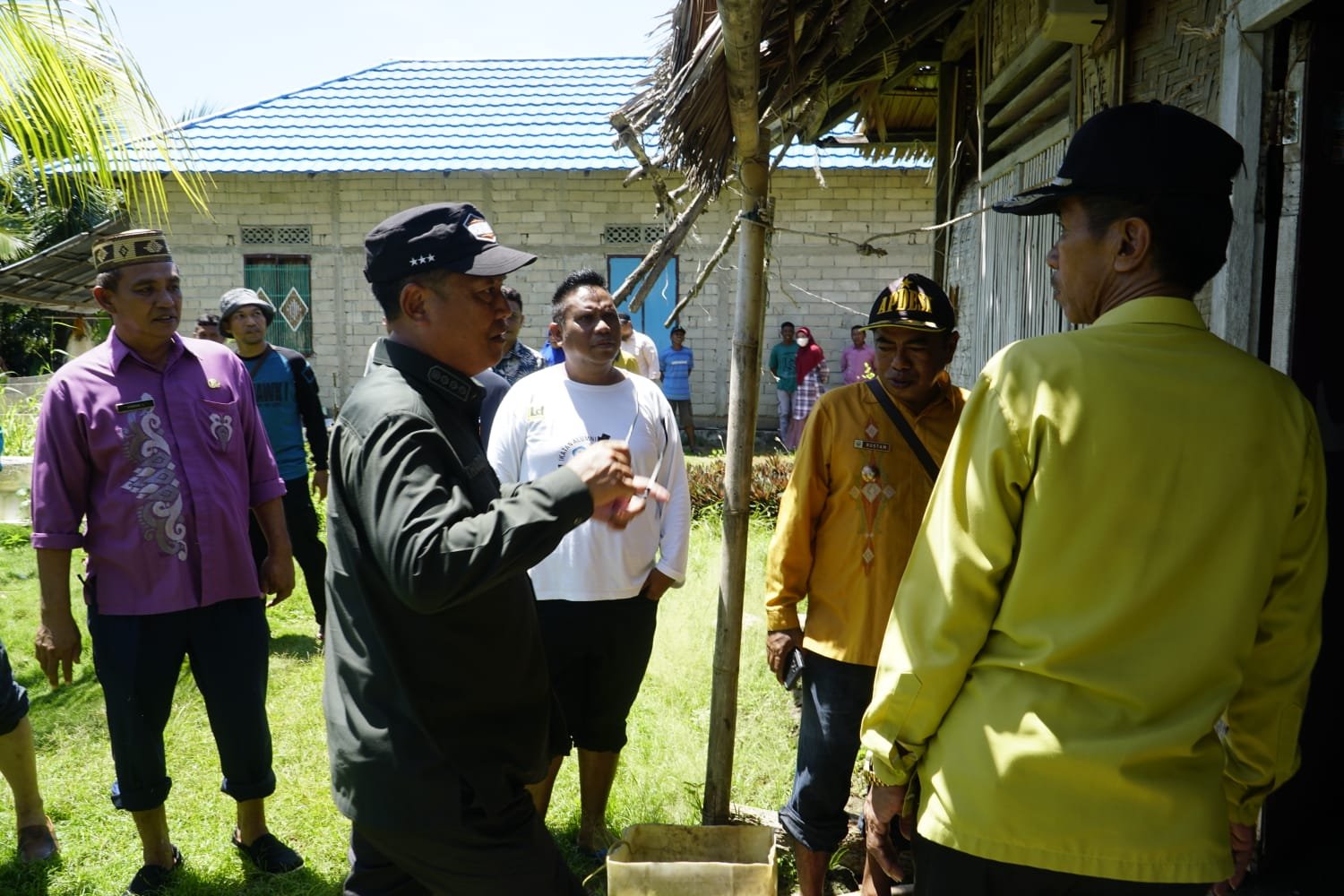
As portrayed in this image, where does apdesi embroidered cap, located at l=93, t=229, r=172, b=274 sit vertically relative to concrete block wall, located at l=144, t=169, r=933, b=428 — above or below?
below

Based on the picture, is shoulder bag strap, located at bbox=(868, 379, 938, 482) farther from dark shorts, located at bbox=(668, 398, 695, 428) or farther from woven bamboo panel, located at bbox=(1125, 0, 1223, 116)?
dark shorts, located at bbox=(668, 398, 695, 428)

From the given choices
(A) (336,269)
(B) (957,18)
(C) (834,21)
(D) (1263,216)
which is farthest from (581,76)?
(D) (1263,216)

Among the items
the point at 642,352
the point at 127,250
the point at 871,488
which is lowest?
the point at 871,488

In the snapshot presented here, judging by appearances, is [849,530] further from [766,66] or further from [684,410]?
[684,410]

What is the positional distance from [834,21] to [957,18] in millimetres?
2409

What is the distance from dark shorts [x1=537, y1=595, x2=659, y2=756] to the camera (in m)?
3.77

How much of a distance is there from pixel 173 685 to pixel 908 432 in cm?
263

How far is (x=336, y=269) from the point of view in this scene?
1631 cm

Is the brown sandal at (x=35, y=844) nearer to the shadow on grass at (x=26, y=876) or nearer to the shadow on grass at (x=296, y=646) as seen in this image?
the shadow on grass at (x=26, y=876)

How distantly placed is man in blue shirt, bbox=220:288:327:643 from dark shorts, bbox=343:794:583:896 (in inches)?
155

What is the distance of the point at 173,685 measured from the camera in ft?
12.3

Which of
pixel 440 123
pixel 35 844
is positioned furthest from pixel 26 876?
pixel 440 123

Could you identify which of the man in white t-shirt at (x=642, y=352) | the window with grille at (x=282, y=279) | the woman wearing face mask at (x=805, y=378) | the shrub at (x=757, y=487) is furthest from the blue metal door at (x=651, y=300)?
the man in white t-shirt at (x=642, y=352)

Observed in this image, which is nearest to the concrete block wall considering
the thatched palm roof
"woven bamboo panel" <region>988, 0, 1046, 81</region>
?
"woven bamboo panel" <region>988, 0, 1046, 81</region>
